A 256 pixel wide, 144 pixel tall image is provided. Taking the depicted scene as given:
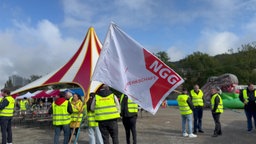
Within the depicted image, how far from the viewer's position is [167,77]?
6312 millimetres

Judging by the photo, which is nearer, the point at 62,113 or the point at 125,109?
the point at 125,109

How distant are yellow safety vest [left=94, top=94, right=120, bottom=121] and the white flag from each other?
0.67m

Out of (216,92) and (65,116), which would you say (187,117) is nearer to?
(216,92)

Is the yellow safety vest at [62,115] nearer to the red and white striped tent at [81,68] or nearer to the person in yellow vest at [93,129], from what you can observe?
the person in yellow vest at [93,129]

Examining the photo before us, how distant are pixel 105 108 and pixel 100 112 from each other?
140 millimetres

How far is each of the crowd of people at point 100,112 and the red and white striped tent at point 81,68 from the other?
163 inches

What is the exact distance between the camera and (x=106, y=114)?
6.86m

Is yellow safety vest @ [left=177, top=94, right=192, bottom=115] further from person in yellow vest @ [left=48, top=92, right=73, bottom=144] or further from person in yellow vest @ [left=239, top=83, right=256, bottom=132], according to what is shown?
person in yellow vest @ [left=48, top=92, right=73, bottom=144]

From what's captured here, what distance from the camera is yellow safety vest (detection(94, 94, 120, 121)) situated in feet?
22.5

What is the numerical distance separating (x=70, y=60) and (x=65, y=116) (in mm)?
7661

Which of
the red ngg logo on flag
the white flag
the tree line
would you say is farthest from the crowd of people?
the tree line

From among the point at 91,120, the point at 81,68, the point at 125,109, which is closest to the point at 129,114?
the point at 125,109

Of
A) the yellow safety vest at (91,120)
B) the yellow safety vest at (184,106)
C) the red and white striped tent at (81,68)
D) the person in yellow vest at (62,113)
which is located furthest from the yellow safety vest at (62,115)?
the red and white striped tent at (81,68)

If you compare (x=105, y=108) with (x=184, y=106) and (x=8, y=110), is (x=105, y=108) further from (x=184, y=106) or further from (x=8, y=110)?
(x=184, y=106)
